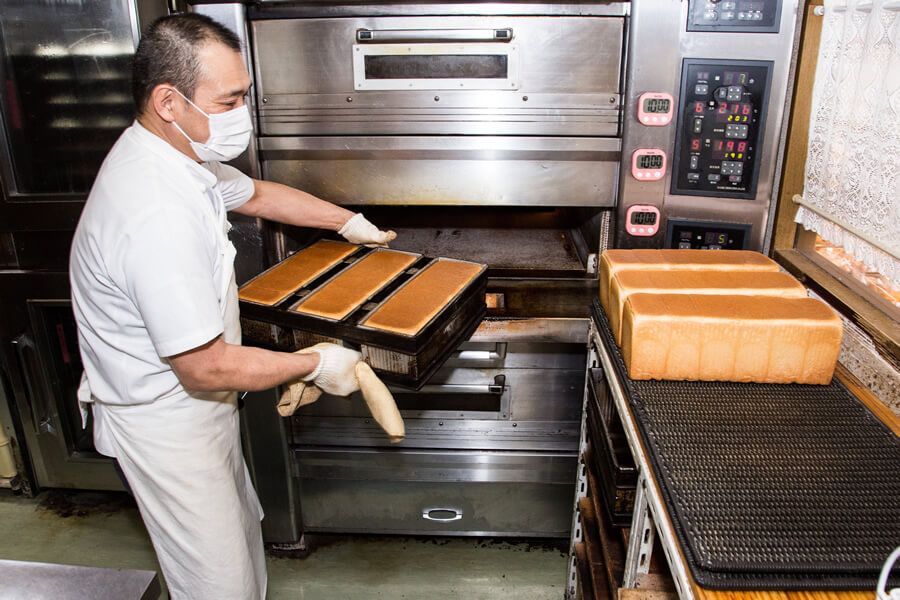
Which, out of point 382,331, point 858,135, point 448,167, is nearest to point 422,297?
point 382,331

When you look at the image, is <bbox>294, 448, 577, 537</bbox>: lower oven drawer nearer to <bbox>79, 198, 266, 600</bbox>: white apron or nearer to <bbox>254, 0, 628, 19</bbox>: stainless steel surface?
<bbox>79, 198, 266, 600</bbox>: white apron

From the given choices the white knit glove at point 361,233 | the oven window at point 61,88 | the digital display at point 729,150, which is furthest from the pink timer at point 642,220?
the oven window at point 61,88

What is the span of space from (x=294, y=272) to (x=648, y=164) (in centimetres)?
106

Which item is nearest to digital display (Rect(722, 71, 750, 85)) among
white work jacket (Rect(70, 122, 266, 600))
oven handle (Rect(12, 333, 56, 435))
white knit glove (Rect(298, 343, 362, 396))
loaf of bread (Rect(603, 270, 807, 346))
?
Answer: loaf of bread (Rect(603, 270, 807, 346))

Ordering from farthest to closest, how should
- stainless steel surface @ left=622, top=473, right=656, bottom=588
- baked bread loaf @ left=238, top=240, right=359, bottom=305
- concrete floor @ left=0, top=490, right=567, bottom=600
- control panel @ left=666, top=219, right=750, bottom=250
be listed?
1. concrete floor @ left=0, top=490, right=567, bottom=600
2. control panel @ left=666, top=219, right=750, bottom=250
3. baked bread loaf @ left=238, top=240, right=359, bottom=305
4. stainless steel surface @ left=622, top=473, right=656, bottom=588

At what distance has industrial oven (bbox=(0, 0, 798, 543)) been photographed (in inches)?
69.1

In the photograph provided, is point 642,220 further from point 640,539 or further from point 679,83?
point 640,539

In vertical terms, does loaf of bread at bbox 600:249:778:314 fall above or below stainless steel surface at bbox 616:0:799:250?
below

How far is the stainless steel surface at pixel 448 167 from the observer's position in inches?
73.0

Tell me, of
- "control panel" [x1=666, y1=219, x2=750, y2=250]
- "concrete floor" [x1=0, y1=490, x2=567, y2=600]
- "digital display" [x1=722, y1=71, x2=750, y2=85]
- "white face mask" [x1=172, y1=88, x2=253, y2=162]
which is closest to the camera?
"white face mask" [x1=172, y1=88, x2=253, y2=162]

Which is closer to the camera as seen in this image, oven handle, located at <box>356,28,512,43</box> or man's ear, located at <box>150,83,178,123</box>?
man's ear, located at <box>150,83,178,123</box>

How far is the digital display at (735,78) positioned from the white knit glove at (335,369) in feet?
4.12

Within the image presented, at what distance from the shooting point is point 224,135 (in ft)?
4.53

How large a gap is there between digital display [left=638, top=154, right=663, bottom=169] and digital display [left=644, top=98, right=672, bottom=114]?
12cm
